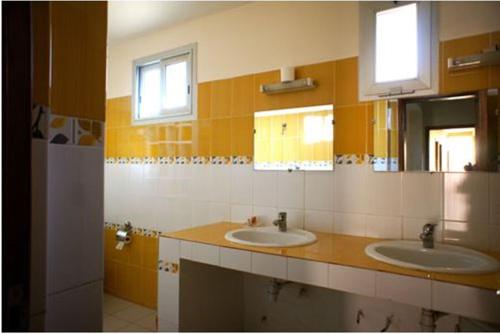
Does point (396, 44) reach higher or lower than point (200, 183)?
higher

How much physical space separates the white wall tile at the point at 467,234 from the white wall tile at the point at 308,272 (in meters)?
0.73

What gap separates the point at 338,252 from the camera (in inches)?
61.1

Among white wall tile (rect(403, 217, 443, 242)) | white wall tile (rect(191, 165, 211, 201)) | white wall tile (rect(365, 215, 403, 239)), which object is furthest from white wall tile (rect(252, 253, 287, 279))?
white wall tile (rect(191, 165, 211, 201))

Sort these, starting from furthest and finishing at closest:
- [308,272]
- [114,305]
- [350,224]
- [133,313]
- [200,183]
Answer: [114,305] < [133,313] < [200,183] < [350,224] < [308,272]

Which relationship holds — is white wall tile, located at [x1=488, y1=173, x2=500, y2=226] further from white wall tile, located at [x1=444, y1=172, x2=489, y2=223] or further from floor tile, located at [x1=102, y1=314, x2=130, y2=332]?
floor tile, located at [x1=102, y1=314, x2=130, y2=332]

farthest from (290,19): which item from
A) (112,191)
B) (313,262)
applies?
(112,191)

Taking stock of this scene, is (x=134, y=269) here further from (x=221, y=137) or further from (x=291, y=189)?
(x=291, y=189)

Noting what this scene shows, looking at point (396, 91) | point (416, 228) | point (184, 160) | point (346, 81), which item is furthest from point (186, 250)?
point (396, 91)

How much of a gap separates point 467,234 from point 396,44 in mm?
1105

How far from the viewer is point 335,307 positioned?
6.31 feet

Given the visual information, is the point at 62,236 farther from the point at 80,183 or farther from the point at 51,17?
the point at 51,17

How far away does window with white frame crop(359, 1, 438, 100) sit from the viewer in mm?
1701

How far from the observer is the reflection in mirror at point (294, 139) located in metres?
2.00

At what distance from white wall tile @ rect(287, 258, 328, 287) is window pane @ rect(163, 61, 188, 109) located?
1.70 m
